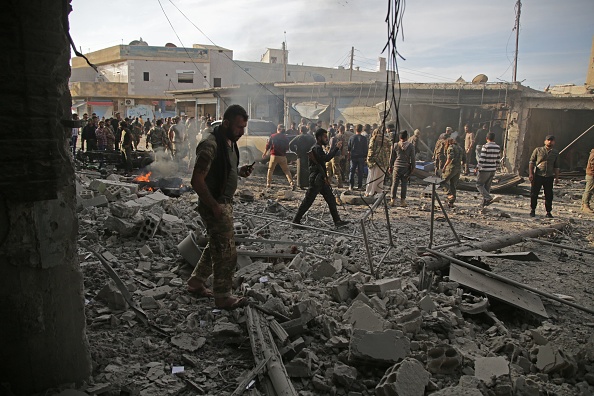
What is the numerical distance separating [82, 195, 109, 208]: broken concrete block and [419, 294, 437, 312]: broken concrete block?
5875 mm

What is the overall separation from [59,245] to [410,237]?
5834mm

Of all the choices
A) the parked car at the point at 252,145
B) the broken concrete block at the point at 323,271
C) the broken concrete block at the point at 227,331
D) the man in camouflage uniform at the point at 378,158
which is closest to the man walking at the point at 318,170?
the broken concrete block at the point at 323,271

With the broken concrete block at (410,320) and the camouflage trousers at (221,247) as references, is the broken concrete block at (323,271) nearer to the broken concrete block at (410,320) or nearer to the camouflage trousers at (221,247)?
the broken concrete block at (410,320)

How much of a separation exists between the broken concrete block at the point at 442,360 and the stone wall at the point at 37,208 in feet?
7.96

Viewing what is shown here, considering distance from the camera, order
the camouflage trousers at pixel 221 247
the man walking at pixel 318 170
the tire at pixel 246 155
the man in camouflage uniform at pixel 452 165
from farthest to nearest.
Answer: the tire at pixel 246 155
the man in camouflage uniform at pixel 452 165
the man walking at pixel 318 170
the camouflage trousers at pixel 221 247

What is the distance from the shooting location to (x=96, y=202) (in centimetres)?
740

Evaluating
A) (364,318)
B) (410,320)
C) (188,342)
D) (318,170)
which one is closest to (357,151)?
(318,170)

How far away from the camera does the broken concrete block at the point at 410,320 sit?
3576 millimetres

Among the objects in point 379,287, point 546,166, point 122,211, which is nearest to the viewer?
point 379,287

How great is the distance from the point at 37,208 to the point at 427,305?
328 cm

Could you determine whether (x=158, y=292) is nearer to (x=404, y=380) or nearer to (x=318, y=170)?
(x=404, y=380)

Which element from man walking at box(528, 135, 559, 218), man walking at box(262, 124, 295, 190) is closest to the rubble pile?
man walking at box(528, 135, 559, 218)

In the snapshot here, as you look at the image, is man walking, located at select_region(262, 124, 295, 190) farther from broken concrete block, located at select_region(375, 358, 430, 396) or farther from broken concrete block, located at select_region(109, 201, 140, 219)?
broken concrete block, located at select_region(375, 358, 430, 396)

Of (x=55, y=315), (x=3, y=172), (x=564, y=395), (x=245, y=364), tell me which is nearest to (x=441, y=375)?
(x=564, y=395)
